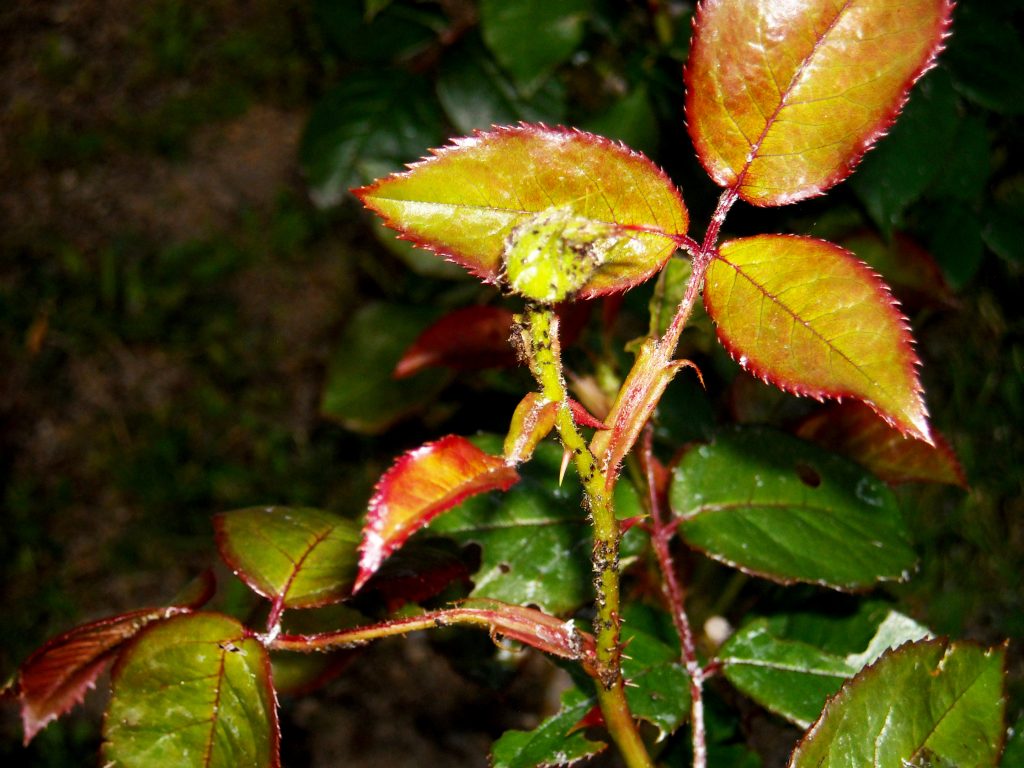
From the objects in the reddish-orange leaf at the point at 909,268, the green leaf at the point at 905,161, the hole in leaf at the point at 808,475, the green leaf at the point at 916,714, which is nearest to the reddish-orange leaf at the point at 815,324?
the green leaf at the point at 916,714

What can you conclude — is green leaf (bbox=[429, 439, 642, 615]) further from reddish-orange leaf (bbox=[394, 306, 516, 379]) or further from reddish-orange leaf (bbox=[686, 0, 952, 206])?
reddish-orange leaf (bbox=[686, 0, 952, 206])

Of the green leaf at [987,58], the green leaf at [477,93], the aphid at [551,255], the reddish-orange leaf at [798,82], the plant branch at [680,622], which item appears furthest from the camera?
the green leaf at [477,93]

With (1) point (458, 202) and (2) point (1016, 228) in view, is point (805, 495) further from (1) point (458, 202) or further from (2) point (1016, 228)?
(2) point (1016, 228)

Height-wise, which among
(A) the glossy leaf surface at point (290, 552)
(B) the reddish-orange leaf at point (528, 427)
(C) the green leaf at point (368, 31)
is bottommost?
(A) the glossy leaf surface at point (290, 552)

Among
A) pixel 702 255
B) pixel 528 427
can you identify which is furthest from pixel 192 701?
pixel 702 255

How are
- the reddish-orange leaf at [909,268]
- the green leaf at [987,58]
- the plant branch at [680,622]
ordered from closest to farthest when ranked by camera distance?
the plant branch at [680,622] → the green leaf at [987,58] → the reddish-orange leaf at [909,268]

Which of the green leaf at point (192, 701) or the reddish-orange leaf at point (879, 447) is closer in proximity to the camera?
the green leaf at point (192, 701)

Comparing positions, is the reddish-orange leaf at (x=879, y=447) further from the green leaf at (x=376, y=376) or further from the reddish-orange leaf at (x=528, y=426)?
the green leaf at (x=376, y=376)
